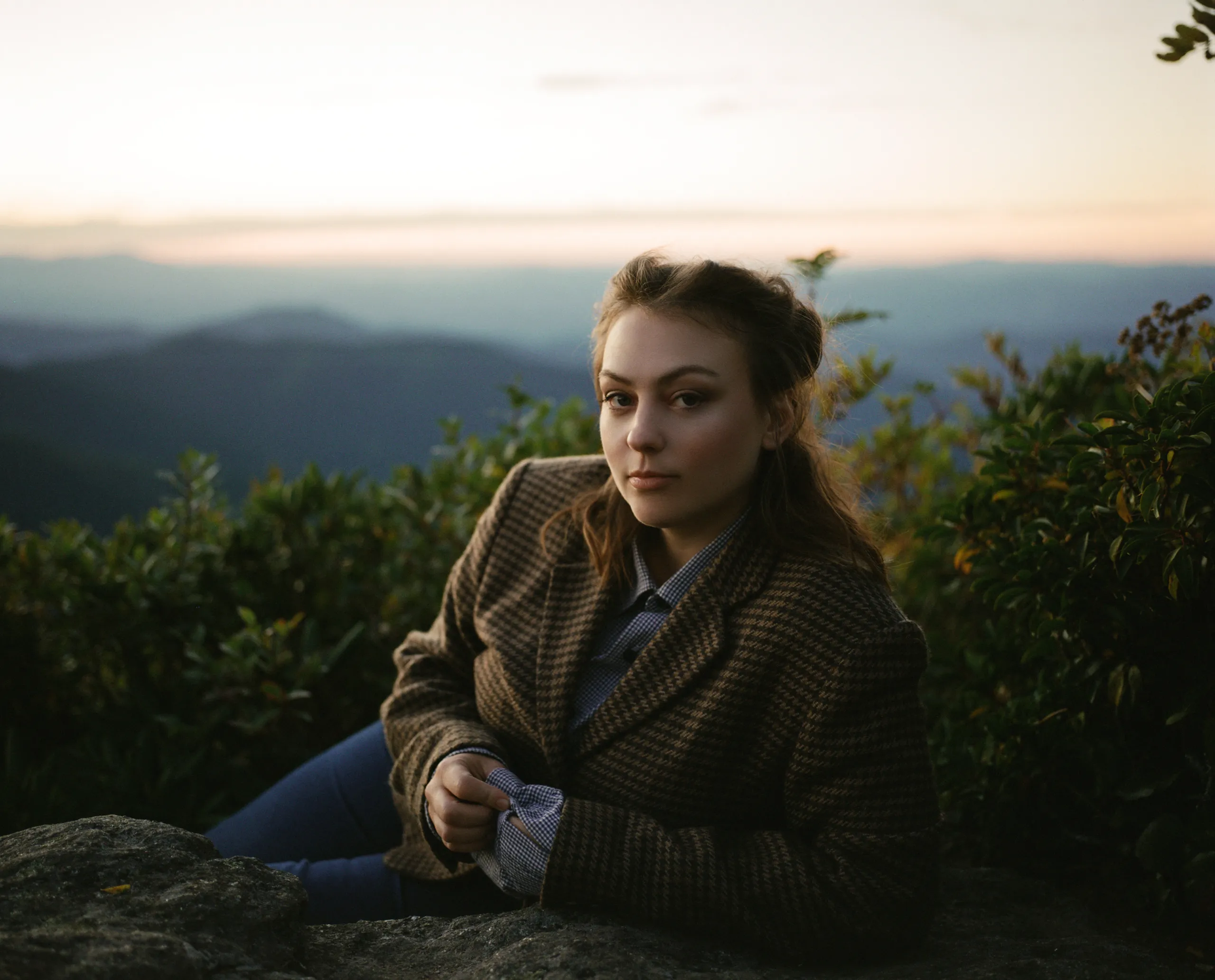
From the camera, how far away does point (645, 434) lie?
2.00 metres

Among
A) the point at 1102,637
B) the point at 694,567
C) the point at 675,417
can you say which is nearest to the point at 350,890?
the point at 694,567

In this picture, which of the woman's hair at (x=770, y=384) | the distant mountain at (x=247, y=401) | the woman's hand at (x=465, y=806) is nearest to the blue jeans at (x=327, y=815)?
the woman's hand at (x=465, y=806)

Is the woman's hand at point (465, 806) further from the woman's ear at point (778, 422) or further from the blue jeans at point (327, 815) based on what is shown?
the woman's ear at point (778, 422)

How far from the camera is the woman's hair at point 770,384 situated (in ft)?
6.88

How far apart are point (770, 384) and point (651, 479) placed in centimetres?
32

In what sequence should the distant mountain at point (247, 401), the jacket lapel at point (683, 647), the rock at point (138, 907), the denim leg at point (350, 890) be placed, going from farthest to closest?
1. the distant mountain at point (247, 401)
2. the denim leg at point (350, 890)
3. the jacket lapel at point (683, 647)
4. the rock at point (138, 907)

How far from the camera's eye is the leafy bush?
9.84 feet

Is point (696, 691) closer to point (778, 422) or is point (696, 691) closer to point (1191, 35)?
point (778, 422)

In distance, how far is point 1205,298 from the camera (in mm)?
2363

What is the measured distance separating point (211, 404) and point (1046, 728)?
4.48 m

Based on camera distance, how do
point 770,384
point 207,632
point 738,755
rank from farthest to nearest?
point 207,632 < point 770,384 < point 738,755

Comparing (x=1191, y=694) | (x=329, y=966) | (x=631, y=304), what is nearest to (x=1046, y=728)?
(x=1191, y=694)

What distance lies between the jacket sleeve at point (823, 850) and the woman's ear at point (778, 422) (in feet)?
1.59

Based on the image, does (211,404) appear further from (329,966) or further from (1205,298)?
(1205,298)
